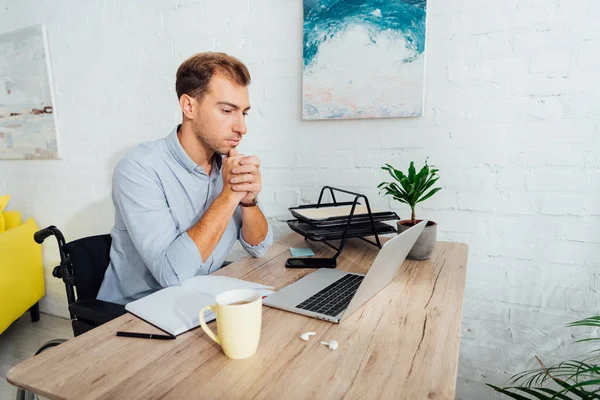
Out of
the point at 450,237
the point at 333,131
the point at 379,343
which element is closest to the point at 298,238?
the point at 333,131

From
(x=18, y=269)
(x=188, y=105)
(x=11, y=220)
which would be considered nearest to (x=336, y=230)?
(x=188, y=105)

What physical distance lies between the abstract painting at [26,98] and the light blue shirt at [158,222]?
166 cm

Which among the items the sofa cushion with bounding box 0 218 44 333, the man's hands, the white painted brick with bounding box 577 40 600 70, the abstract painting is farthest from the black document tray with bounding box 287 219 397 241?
the abstract painting

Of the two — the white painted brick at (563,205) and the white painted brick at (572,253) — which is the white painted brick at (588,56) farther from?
the white painted brick at (572,253)

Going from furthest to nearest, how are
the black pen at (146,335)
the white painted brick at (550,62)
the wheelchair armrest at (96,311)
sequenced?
the white painted brick at (550,62)
the wheelchair armrest at (96,311)
the black pen at (146,335)

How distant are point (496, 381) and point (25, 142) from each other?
3113 mm

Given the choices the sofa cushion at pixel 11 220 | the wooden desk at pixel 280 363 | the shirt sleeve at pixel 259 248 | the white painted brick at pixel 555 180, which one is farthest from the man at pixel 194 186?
the sofa cushion at pixel 11 220

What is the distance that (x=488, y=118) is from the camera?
1488mm

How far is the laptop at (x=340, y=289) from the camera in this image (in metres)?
0.79

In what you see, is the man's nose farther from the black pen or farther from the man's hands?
the black pen

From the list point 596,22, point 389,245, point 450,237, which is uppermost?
point 596,22

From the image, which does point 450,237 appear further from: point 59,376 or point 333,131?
point 59,376

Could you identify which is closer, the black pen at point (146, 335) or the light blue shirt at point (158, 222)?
the black pen at point (146, 335)

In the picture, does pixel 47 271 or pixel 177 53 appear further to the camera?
pixel 47 271
